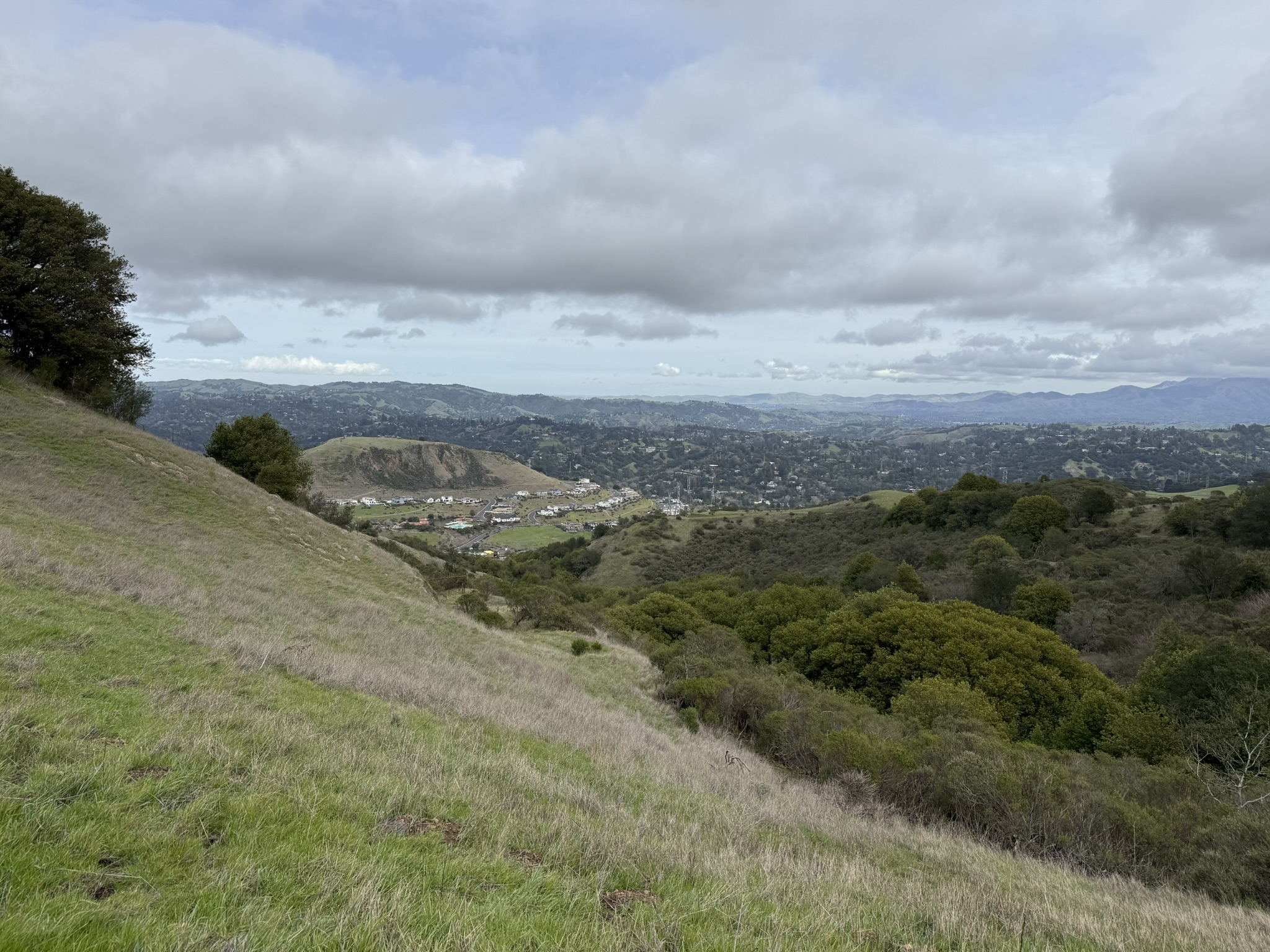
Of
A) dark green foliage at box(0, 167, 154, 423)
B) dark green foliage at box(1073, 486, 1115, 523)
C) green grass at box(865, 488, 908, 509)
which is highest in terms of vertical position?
dark green foliage at box(0, 167, 154, 423)

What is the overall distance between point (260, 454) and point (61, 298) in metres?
11.2

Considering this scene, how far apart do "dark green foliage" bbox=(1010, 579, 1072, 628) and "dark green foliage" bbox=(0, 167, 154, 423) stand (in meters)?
46.4

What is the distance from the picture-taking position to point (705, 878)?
4.66 meters

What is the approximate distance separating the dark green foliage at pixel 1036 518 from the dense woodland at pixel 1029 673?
0.49 ft

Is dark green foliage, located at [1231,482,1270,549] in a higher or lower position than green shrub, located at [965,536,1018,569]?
higher

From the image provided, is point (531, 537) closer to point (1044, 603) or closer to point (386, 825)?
point (1044, 603)

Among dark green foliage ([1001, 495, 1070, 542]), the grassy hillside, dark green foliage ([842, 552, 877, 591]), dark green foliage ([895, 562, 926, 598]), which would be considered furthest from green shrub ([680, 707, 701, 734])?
dark green foliage ([1001, 495, 1070, 542])

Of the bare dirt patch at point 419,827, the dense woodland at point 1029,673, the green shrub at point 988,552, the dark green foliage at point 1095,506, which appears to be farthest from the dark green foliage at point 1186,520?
the bare dirt patch at point 419,827

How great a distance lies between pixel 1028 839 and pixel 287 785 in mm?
10673

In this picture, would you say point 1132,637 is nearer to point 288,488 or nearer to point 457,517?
point 288,488

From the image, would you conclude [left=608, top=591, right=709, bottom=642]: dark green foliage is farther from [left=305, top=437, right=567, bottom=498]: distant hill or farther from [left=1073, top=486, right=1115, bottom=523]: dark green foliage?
[left=305, top=437, right=567, bottom=498]: distant hill

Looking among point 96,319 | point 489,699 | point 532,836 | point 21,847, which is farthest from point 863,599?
point 96,319

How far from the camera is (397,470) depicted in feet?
604

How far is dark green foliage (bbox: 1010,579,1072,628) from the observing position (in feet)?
99.7
